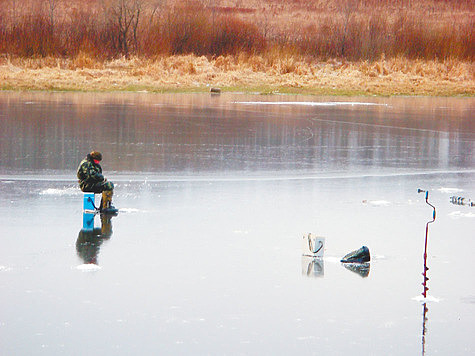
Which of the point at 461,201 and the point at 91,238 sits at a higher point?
the point at 461,201

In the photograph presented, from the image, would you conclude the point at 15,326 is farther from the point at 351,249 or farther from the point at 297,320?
the point at 351,249

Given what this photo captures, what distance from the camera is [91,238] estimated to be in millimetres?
9664

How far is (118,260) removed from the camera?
867 centimetres

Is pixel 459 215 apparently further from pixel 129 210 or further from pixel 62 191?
pixel 62 191

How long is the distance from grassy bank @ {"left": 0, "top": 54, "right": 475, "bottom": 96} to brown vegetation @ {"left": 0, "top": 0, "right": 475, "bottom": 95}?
6 centimetres

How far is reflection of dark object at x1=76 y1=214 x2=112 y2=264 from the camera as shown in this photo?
887cm

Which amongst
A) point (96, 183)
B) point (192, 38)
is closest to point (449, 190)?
point (96, 183)

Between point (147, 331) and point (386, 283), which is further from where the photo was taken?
point (386, 283)

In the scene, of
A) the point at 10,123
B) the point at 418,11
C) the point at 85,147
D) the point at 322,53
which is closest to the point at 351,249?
the point at 85,147

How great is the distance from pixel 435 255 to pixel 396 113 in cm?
2095

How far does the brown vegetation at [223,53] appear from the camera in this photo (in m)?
42.8

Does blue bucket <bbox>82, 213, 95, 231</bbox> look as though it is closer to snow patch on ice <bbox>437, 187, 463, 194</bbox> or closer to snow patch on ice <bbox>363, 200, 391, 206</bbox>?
snow patch on ice <bbox>363, 200, 391, 206</bbox>

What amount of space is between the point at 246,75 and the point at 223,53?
229 inches

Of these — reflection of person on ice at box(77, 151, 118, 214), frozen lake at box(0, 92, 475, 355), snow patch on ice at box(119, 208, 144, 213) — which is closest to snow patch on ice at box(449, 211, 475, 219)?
frozen lake at box(0, 92, 475, 355)
